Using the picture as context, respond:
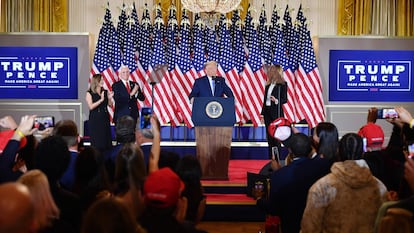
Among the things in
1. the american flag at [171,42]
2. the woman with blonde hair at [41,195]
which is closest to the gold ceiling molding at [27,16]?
the american flag at [171,42]

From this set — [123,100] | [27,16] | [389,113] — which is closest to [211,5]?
[123,100]

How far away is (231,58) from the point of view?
1229 centimetres

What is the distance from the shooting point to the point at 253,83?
12188mm

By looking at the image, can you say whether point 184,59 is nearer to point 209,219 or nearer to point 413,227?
point 209,219

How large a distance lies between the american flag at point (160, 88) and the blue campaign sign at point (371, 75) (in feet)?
10.2

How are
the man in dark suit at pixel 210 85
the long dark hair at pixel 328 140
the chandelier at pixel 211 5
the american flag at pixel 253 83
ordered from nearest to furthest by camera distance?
the long dark hair at pixel 328 140
the man in dark suit at pixel 210 85
the chandelier at pixel 211 5
the american flag at pixel 253 83

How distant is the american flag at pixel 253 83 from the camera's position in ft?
39.7

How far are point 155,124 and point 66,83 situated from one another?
7.95 metres

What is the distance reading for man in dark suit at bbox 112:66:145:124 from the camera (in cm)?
1021

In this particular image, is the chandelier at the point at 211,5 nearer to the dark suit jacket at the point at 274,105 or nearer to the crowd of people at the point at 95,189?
the dark suit jacket at the point at 274,105

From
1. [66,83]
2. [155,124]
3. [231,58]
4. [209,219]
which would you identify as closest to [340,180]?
[155,124]

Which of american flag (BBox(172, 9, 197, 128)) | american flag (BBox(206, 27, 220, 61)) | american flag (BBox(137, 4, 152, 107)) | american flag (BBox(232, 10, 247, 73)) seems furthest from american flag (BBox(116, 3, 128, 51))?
american flag (BBox(232, 10, 247, 73))

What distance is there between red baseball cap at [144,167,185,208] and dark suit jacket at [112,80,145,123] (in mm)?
7353

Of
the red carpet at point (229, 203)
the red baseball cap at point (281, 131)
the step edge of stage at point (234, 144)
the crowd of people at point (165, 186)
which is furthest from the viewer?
the step edge of stage at point (234, 144)
